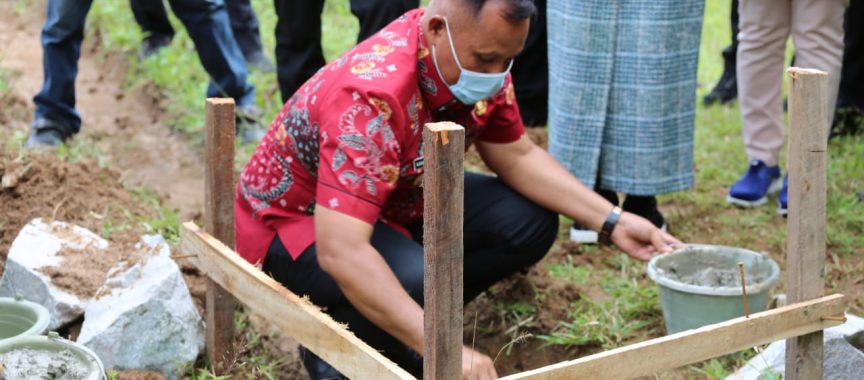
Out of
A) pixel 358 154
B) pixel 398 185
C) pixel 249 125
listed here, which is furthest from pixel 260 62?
pixel 358 154

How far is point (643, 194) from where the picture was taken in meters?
4.00

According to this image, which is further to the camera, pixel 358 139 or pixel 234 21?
pixel 234 21

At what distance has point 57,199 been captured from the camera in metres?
3.74

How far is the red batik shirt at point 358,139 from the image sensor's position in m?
2.53

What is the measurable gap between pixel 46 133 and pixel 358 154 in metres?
2.54

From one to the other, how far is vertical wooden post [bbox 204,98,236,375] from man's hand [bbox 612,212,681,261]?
1.05 metres

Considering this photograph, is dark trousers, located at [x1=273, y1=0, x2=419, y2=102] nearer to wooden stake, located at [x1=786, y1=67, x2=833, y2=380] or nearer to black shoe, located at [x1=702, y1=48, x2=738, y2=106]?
black shoe, located at [x1=702, y1=48, x2=738, y2=106]

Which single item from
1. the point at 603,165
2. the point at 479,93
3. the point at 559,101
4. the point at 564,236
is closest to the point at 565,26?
the point at 559,101

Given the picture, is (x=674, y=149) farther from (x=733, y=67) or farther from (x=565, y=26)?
(x=733, y=67)

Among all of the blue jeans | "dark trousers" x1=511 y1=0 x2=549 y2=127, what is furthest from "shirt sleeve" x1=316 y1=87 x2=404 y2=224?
"dark trousers" x1=511 y1=0 x2=549 y2=127

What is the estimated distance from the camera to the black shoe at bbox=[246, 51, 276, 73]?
19.2ft

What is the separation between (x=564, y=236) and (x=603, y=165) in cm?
32

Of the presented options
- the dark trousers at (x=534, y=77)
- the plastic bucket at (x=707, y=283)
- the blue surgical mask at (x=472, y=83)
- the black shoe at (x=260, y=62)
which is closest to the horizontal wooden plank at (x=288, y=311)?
the blue surgical mask at (x=472, y=83)

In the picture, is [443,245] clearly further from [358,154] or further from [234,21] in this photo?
[234,21]
